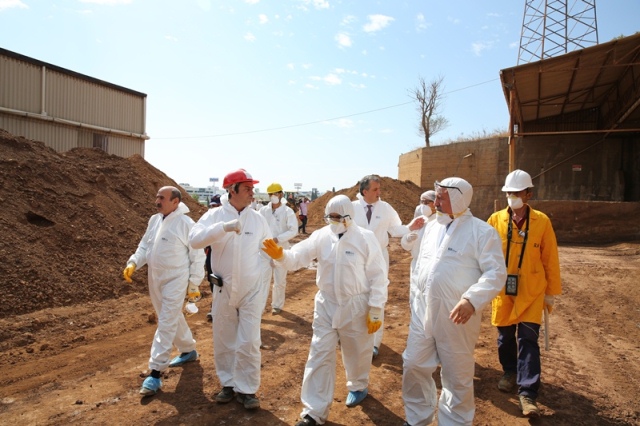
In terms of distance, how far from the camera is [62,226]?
9.39 metres

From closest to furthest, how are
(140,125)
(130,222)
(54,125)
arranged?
(130,222) < (54,125) < (140,125)

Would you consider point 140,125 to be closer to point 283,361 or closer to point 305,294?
point 305,294

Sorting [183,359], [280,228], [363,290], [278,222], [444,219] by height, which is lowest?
[183,359]

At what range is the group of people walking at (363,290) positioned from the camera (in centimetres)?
342

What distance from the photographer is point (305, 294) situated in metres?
9.70

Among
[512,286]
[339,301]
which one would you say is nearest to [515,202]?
[512,286]

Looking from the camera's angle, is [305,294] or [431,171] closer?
[305,294]

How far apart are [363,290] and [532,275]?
69.1 inches

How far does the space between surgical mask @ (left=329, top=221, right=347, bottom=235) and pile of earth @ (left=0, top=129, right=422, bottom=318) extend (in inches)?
226

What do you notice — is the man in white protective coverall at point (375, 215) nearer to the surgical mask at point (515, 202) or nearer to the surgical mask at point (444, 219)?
the surgical mask at point (515, 202)

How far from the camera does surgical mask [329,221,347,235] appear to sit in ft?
13.5

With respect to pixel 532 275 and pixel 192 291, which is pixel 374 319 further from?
pixel 192 291

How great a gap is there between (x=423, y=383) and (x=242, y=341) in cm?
168

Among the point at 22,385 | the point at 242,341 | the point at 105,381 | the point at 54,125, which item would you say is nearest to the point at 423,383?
the point at 242,341
